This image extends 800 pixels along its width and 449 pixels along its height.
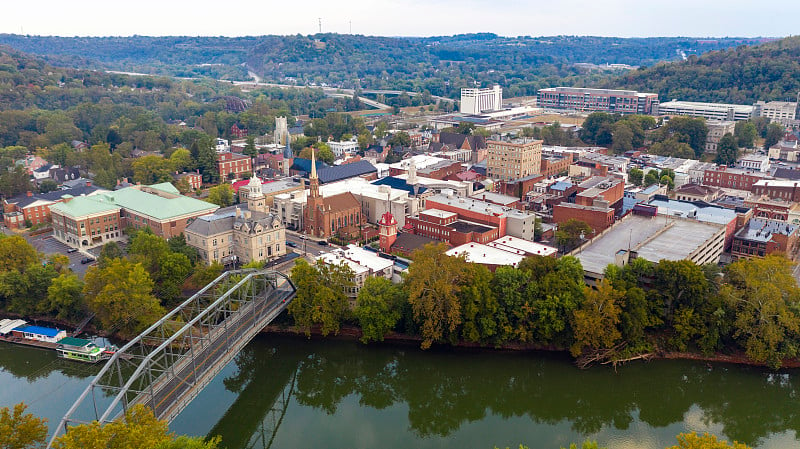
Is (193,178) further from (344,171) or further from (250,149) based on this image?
(344,171)

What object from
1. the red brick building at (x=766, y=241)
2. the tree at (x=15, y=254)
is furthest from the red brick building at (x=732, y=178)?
the tree at (x=15, y=254)

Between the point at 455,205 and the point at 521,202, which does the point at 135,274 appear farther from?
the point at 521,202

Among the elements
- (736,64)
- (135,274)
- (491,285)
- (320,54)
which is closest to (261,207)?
(135,274)

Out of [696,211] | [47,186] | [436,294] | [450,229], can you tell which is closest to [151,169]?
[47,186]

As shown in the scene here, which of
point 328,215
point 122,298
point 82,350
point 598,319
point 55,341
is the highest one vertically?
point 328,215

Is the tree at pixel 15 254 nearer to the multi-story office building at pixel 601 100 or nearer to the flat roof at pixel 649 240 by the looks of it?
the flat roof at pixel 649 240

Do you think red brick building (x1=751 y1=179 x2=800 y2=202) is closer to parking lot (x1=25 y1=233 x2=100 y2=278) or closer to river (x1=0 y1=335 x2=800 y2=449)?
river (x1=0 y1=335 x2=800 y2=449)
